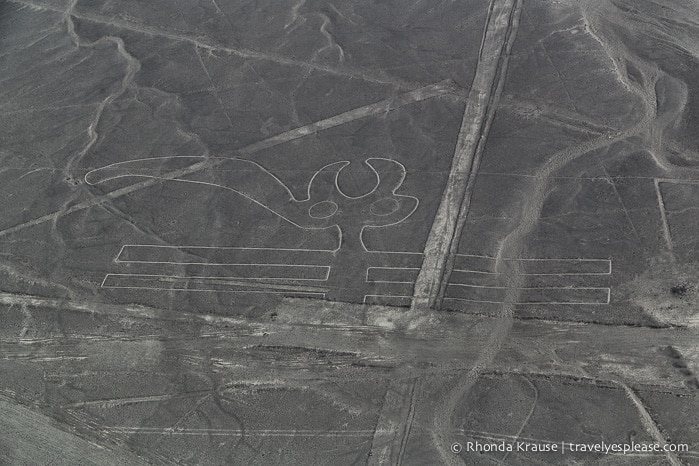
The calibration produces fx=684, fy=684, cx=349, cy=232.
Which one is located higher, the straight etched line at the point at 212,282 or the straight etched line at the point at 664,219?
the straight etched line at the point at 212,282

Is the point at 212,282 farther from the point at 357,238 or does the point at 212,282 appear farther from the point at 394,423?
the point at 394,423

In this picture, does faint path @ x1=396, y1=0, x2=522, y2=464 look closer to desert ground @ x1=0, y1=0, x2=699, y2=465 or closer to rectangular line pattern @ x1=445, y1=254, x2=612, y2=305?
desert ground @ x1=0, y1=0, x2=699, y2=465

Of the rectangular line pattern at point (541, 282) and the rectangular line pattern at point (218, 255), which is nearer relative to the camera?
the rectangular line pattern at point (541, 282)

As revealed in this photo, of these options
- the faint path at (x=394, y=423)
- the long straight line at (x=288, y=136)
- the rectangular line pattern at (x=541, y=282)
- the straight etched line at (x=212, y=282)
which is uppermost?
the long straight line at (x=288, y=136)

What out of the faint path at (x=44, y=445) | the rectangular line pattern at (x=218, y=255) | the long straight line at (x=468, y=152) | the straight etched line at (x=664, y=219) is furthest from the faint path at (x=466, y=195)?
the faint path at (x=44, y=445)

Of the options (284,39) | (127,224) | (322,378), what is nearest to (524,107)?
(284,39)

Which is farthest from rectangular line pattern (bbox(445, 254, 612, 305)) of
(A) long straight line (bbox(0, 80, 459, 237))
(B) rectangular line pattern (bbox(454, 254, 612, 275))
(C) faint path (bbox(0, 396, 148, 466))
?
(C) faint path (bbox(0, 396, 148, 466))

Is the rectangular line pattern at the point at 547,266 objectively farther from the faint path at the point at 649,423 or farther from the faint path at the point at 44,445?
the faint path at the point at 44,445
